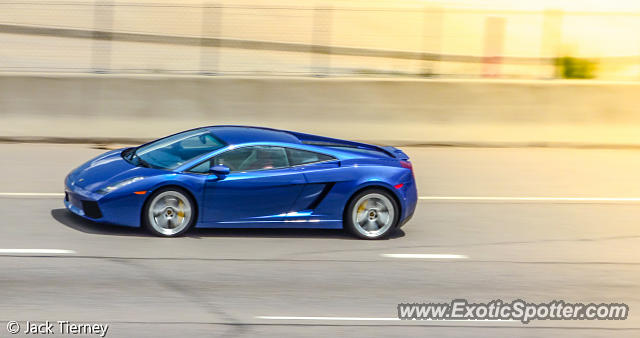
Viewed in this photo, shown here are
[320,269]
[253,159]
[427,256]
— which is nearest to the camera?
[320,269]

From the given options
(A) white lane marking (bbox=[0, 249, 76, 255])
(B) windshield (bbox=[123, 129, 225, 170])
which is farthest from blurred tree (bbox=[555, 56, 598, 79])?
(A) white lane marking (bbox=[0, 249, 76, 255])

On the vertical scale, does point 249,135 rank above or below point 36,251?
above

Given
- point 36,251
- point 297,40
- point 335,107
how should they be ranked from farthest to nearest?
point 297,40 < point 335,107 < point 36,251

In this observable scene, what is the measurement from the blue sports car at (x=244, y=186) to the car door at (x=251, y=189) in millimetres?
10

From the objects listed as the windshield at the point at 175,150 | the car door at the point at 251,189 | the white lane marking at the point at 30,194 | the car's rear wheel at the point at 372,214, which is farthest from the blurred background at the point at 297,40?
the car's rear wheel at the point at 372,214

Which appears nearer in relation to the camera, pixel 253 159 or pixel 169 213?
pixel 169 213

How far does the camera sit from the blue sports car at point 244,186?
8.91m

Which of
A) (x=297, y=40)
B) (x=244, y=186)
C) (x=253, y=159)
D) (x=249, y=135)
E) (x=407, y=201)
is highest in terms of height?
(x=297, y=40)

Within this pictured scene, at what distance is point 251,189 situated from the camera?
29.7 feet

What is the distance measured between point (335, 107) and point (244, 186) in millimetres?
5490

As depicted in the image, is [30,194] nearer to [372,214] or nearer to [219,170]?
[219,170]

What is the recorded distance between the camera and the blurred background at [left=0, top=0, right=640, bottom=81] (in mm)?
14156

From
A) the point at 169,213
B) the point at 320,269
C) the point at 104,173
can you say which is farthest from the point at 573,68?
the point at 104,173

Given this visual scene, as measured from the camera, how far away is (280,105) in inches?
558
